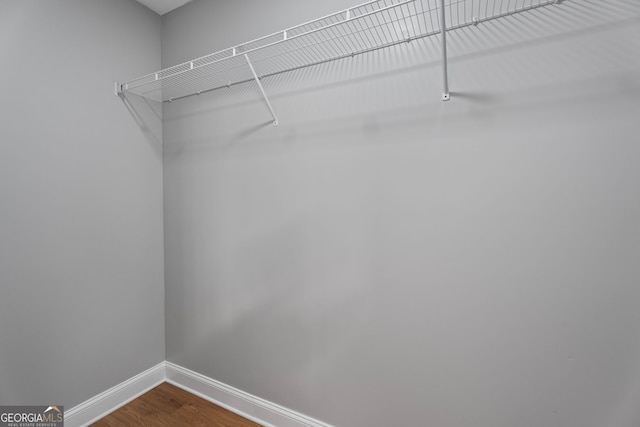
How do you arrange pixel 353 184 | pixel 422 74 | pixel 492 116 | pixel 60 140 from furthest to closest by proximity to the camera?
pixel 60 140 → pixel 353 184 → pixel 422 74 → pixel 492 116

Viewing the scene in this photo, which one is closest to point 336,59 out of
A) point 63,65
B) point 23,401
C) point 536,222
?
point 536,222

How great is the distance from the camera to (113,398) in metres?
1.65

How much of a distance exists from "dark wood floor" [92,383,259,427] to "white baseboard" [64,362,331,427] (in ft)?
0.11

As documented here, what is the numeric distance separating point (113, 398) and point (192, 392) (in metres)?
0.43

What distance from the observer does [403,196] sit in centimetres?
119

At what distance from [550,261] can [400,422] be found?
0.91 m

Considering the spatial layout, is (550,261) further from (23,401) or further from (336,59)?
(23,401)

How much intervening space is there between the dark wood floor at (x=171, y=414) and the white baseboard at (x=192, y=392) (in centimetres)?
3

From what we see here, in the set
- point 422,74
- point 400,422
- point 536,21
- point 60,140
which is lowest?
point 400,422

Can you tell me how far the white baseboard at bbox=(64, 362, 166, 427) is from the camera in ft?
4.91

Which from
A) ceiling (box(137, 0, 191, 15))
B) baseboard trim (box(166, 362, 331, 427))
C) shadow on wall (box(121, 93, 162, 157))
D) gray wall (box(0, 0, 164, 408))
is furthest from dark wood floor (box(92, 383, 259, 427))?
ceiling (box(137, 0, 191, 15))

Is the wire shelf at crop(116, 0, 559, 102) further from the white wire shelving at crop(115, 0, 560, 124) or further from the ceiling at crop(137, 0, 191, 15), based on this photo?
the ceiling at crop(137, 0, 191, 15)

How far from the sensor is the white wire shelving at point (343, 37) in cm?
103

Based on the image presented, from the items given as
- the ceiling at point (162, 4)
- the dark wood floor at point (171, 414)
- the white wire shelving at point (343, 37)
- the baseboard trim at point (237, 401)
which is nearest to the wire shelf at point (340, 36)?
the white wire shelving at point (343, 37)
